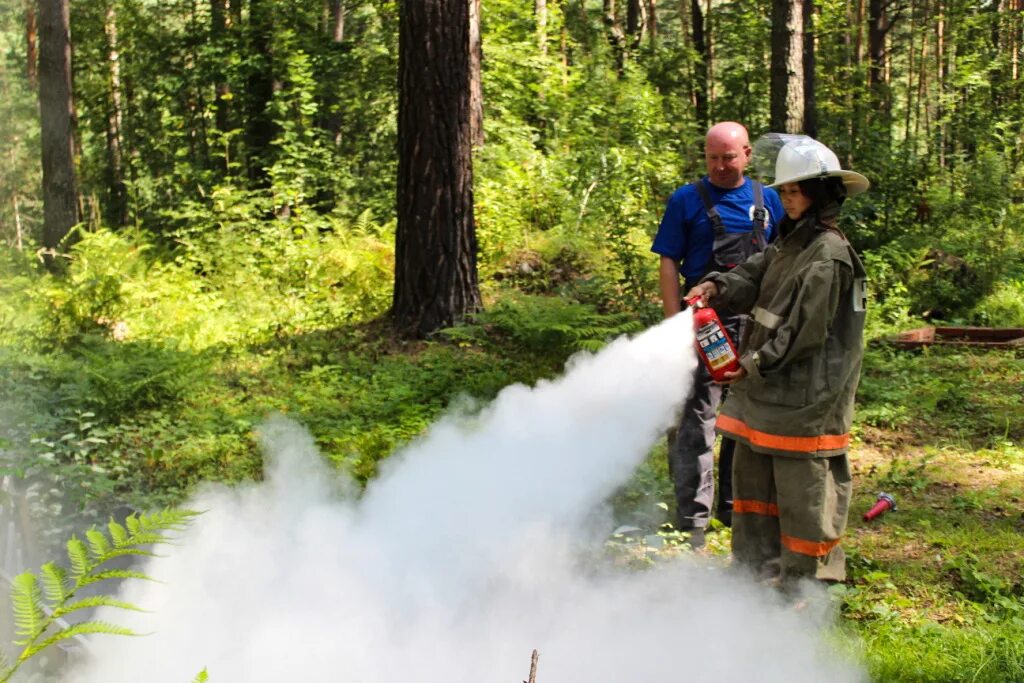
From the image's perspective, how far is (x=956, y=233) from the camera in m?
12.4

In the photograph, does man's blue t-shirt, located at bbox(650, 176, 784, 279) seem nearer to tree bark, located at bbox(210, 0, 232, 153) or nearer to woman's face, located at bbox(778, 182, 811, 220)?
woman's face, located at bbox(778, 182, 811, 220)

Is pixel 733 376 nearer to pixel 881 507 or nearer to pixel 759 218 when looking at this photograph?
pixel 759 218

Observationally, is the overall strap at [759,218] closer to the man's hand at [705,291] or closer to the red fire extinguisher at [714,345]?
the man's hand at [705,291]

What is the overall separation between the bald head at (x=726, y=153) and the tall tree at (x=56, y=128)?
976 centimetres

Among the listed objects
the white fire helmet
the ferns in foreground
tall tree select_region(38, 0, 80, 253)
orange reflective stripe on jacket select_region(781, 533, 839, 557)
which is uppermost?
tall tree select_region(38, 0, 80, 253)

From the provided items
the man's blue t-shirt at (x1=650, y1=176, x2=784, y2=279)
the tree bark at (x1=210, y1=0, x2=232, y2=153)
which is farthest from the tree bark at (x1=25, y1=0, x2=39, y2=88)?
the man's blue t-shirt at (x1=650, y1=176, x2=784, y2=279)

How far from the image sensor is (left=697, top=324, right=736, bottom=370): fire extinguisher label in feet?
12.7

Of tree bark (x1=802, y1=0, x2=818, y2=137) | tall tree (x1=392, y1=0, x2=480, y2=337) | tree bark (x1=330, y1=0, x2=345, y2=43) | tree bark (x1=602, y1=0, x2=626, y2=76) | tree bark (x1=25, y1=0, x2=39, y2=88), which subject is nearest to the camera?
tall tree (x1=392, y1=0, x2=480, y2=337)

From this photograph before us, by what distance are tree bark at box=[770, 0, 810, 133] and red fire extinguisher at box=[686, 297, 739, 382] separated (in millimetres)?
8092

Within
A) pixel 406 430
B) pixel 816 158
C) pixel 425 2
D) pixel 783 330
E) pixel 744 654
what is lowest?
pixel 744 654

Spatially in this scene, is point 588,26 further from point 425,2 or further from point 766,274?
point 766,274

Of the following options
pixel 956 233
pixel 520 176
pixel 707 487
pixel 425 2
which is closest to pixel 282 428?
pixel 707 487

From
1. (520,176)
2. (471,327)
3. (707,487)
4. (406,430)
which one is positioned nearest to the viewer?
(707,487)

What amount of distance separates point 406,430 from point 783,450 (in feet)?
10.3
